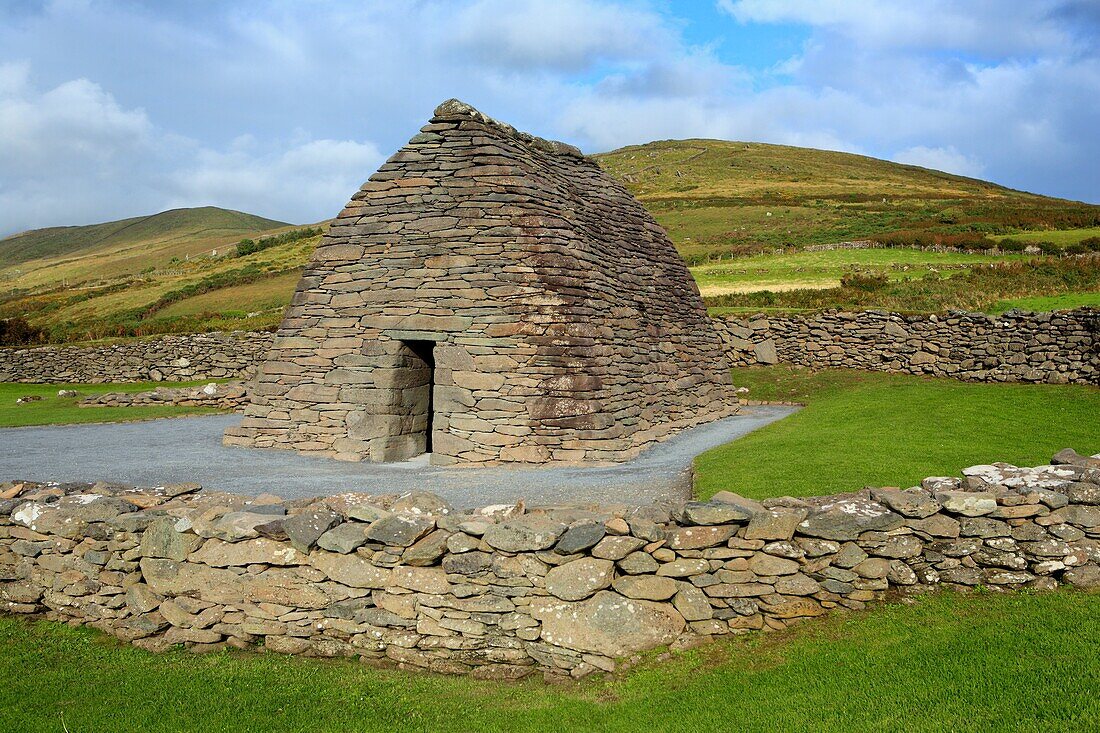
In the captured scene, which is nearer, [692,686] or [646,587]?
[692,686]

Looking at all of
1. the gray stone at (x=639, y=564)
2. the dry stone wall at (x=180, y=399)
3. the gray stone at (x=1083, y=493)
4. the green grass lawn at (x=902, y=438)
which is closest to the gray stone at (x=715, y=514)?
the gray stone at (x=639, y=564)

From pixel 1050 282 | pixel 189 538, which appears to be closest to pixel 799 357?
pixel 1050 282

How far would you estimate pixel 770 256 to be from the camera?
1764 inches

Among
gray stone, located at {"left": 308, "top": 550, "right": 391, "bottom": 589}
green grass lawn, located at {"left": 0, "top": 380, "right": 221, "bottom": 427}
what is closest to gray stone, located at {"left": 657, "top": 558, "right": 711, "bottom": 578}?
gray stone, located at {"left": 308, "top": 550, "right": 391, "bottom": 589}

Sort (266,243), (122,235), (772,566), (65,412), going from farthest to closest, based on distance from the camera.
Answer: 1. (122,235)
2. (266,243)
3. (65,412)
4. (772,566)

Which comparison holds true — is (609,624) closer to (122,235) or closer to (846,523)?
(846,523)

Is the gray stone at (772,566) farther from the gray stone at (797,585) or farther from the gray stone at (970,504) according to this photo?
the gray stone at (970,504)

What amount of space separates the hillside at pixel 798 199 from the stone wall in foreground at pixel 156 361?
27.6 metres

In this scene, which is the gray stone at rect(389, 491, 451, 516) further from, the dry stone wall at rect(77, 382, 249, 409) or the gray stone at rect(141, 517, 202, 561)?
the dry stone wall at rect(77, 382, 249, 409)

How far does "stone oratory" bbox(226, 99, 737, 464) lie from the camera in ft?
44.0

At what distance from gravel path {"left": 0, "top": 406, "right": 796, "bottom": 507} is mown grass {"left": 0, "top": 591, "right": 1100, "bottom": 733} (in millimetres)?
4233

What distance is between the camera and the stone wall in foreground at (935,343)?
1844 centimetres

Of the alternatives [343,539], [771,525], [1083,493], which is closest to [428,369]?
[343,539]

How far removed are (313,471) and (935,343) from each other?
18.1 metres
